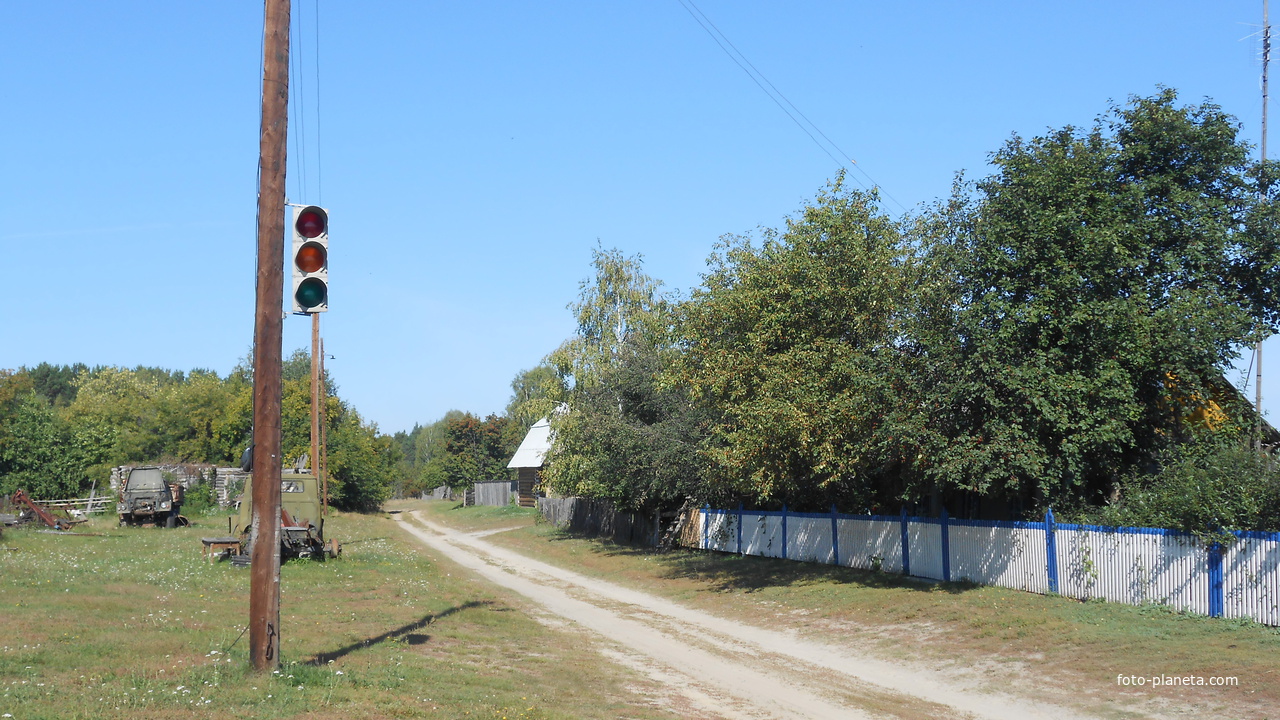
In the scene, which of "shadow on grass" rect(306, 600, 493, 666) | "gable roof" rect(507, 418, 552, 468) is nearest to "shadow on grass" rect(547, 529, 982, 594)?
"shadow on grass" rect(306, 600, 493, 666)

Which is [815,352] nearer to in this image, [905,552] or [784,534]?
[905,552]

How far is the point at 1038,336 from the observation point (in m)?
16.3

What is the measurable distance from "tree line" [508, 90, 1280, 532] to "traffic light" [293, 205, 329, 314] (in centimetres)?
1061

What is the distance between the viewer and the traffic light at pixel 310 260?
366 inches

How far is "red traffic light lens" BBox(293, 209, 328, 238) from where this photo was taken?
31.1ft

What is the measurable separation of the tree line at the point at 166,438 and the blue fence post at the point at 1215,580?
152 feet

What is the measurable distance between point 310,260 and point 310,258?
20mm

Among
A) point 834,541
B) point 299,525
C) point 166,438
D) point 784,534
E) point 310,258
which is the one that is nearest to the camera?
point 310,258

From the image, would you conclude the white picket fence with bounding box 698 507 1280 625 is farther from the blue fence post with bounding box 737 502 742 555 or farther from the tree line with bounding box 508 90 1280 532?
the blue fence post with bounding box 737 502 742 555

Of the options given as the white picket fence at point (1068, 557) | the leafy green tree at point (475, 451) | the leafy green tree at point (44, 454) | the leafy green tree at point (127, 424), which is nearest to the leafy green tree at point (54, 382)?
the leafy green tree at point (127, 424)

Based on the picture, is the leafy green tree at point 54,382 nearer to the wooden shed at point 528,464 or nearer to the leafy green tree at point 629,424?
the wooden shed at point 528,464

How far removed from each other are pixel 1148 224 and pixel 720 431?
9741 millimetres

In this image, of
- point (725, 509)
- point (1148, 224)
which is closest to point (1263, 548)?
point (1148, 224)

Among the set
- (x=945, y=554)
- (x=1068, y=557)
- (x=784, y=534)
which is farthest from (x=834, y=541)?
(x=1068, y=557)
